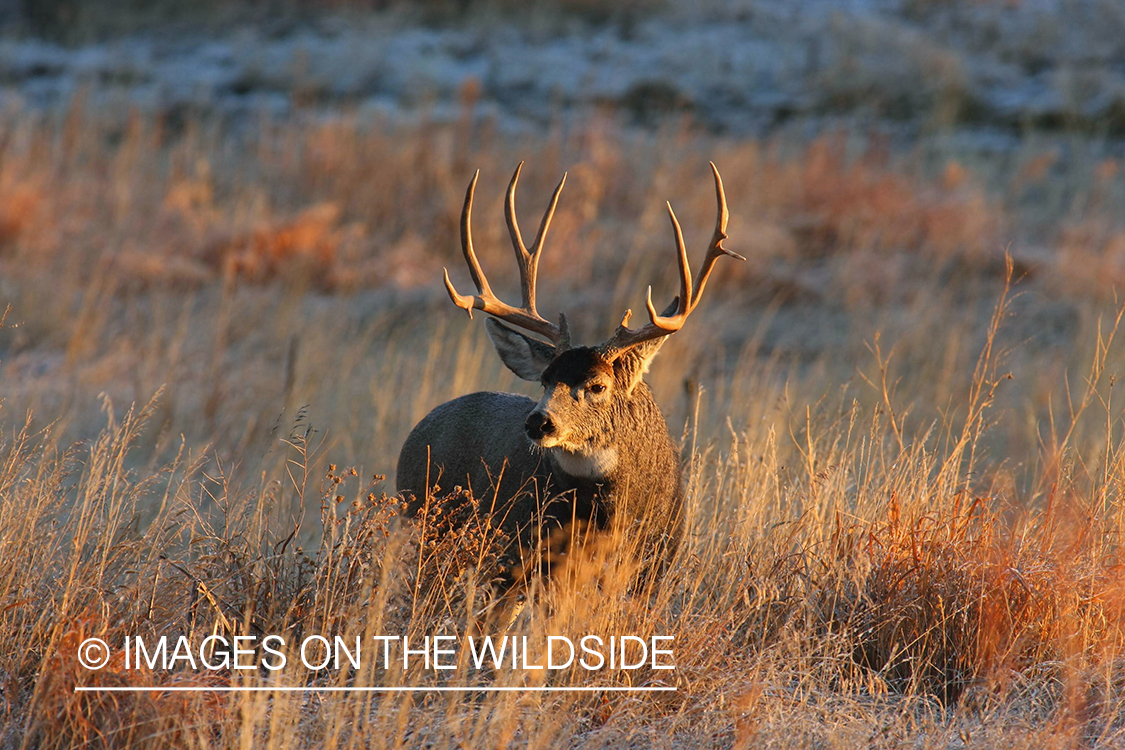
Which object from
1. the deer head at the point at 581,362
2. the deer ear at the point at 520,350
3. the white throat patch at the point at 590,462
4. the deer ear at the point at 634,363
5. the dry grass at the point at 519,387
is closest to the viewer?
the dry grass at the point at 519,387

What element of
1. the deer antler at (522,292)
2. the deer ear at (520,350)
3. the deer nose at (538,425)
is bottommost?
the deer nose at (538,425)

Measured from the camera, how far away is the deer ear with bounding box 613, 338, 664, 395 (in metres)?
4.50

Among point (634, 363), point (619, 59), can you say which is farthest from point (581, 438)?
point (619, 59)

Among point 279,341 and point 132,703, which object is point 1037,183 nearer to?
point 279,341

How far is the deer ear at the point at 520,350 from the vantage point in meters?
4.72

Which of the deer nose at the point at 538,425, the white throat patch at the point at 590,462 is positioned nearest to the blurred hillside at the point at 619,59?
the white throat patch at the point at 590,462

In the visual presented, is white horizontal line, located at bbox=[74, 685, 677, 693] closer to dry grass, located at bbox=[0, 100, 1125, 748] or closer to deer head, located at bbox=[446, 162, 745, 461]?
dry grass, located at bbox=[0, 100, 1125, 748]

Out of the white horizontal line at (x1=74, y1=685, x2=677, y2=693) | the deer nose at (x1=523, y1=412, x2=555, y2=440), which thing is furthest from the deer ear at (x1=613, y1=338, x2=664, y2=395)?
the white horizontal line at (x1=74, y1=685, x2=677, y2=693)

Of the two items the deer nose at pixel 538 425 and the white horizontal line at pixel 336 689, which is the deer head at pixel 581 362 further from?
the white horizontal line at pixel 336 689

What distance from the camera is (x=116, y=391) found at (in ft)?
27.3

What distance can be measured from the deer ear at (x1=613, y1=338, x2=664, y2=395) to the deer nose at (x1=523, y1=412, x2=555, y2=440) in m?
0.51

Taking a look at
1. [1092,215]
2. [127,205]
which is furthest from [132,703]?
[1092,215]

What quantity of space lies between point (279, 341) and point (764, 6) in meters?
19.2

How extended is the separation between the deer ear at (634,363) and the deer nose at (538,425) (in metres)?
0.51
